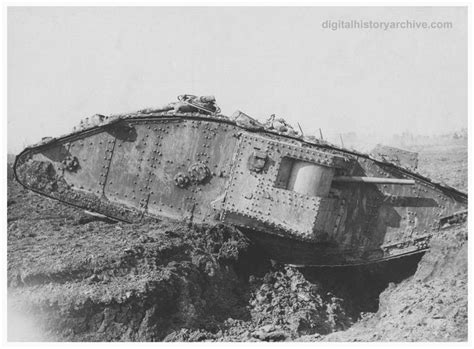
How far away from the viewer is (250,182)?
822cm

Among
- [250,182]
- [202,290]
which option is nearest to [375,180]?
[250,182]

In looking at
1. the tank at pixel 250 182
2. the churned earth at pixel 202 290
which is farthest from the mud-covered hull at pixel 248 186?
the churned earth at pixel 202 290

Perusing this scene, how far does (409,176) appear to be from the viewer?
8594 millimetres

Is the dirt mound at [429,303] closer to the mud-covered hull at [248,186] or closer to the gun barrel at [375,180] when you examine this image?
the mud-covered hull at [248,186]

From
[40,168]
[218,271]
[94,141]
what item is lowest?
[218,271]

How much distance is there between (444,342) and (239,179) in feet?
11.4

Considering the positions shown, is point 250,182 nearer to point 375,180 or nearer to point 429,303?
point 375,180

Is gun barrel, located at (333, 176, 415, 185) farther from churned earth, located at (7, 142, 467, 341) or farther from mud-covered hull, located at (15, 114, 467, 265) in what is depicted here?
churned earth, located at (7, 142, 467, 341)

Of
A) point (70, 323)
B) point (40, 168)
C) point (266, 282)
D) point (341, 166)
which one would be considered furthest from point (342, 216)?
point (40, 168)

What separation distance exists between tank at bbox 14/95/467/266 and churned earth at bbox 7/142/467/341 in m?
0.33

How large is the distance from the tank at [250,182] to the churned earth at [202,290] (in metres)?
0.33

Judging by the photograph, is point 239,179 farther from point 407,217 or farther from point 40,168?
point 40,168

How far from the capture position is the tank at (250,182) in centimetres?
812

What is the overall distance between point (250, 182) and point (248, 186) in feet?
0.22
